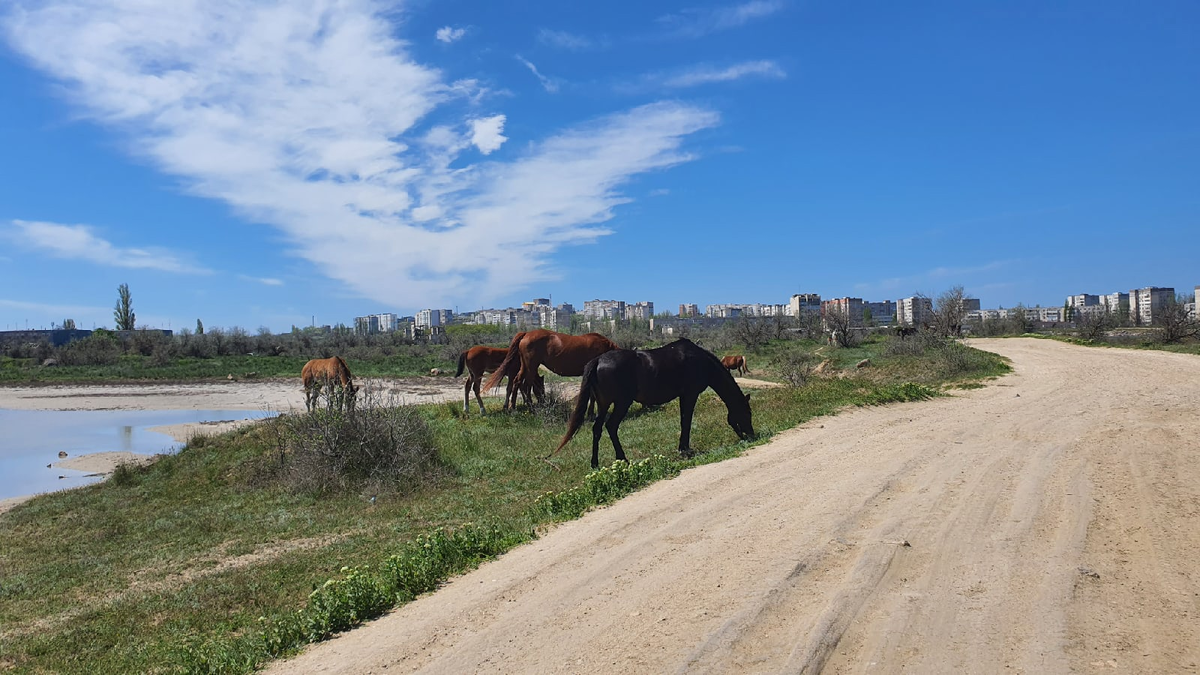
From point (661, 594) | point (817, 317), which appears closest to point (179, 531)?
point (661, 594)

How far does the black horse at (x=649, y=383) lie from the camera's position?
1101cm

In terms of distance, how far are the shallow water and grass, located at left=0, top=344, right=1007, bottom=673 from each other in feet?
16.1

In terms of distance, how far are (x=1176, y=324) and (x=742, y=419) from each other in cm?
3489

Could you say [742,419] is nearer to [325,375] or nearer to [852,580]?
[852,580]

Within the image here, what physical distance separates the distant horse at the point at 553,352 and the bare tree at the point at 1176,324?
105 feet

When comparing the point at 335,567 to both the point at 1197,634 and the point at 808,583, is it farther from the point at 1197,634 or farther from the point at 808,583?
the point at 1197,634

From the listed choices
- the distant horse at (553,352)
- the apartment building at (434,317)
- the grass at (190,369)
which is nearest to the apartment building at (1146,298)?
the grass at (190,369)

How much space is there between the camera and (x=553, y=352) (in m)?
17.3

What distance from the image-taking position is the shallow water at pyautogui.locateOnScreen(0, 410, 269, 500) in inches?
762

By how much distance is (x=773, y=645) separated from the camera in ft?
14.0

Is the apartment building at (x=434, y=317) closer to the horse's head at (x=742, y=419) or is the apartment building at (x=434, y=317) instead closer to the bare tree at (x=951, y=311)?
the bare tree at (x=951, y=311)

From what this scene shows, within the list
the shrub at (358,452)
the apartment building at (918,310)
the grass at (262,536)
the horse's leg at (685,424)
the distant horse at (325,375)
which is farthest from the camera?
the apartment building at (918,310)

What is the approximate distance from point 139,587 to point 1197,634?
981 centimetres

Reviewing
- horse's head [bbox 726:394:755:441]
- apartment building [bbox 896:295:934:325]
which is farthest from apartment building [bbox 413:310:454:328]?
horse's head [bbox 726:394:755:441]
